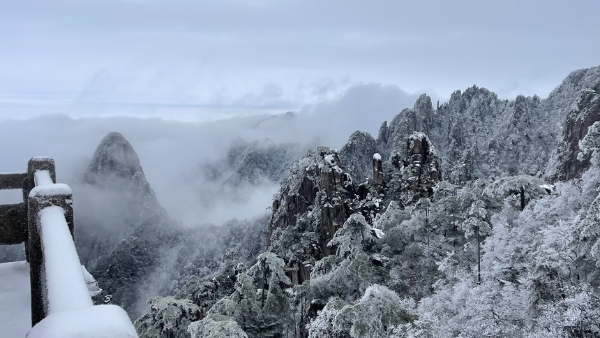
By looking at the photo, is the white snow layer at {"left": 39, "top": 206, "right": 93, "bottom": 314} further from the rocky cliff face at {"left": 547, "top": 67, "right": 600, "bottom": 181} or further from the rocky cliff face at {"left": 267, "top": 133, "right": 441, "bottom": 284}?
the rocky cliff face at {"left": 547, "top": 67, "right": 600, "bottom": 181}

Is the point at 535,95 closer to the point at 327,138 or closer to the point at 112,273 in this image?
the point at 327,138

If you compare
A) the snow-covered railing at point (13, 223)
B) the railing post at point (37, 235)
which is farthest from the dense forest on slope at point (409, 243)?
the railing post at point (37, 235)

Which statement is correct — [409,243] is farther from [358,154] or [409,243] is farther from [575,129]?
[575,129]

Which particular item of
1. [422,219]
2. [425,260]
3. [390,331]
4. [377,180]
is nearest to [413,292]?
[425,260]

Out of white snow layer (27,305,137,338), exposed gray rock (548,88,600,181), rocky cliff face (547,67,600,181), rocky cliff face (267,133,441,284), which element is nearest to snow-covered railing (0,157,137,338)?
white snow layer (27,305,137,338)

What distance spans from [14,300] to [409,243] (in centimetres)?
1944

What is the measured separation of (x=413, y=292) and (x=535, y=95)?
89402 millimetres

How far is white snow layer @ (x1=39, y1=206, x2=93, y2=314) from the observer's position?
5.15 feet

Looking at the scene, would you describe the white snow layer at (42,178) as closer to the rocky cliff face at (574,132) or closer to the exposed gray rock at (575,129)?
the rocky cliff face at (574,132)

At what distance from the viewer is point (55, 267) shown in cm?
191

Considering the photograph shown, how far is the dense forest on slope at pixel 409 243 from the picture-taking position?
12.3 meters

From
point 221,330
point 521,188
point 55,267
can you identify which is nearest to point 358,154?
point 521,188

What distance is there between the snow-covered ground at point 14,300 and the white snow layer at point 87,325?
295 centimetres

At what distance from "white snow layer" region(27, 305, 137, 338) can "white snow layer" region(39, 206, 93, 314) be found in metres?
0.20
